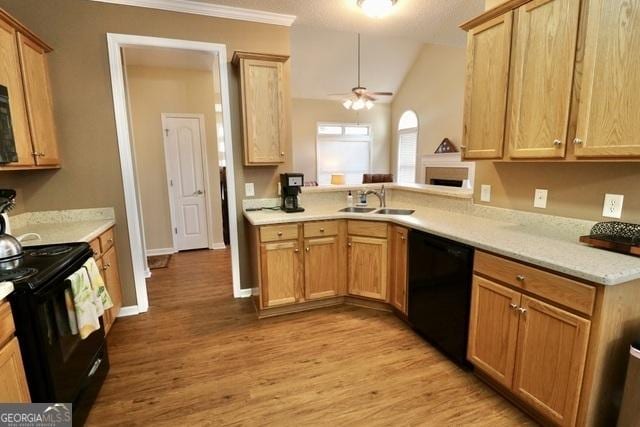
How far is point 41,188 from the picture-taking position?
2705 millimetres

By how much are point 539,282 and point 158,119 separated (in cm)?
500

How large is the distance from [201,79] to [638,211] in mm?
5133

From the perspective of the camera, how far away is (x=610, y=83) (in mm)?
1549

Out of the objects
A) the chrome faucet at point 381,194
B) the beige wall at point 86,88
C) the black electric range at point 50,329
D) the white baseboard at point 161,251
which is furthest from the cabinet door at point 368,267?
the white baseboard at point 161,251

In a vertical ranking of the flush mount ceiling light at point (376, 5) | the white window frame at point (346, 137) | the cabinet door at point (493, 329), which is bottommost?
the cabinet door at point (493, 329)

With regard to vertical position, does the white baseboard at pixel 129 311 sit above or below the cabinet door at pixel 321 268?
below

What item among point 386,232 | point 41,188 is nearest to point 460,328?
point 386,232

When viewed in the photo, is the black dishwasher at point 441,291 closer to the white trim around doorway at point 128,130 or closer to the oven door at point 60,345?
the white trim around doorway at point 128,130

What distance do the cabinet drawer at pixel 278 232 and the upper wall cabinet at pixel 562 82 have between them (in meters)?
1.58

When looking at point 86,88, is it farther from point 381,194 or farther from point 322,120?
point 322,120

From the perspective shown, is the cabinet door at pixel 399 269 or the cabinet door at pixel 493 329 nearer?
the cabinet door at pixel 493 329

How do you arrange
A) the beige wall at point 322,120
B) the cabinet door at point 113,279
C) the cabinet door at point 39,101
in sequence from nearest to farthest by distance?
1. the cabinet door at point 39,101
2. the cabinet door at point 113,279
3. the beige wall at point 322,120

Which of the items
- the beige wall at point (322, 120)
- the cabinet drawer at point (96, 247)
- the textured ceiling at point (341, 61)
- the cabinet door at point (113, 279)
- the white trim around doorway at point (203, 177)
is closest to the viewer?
the cabinet drawer at point (96, 247)

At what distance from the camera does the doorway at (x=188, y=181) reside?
16.1 ft
